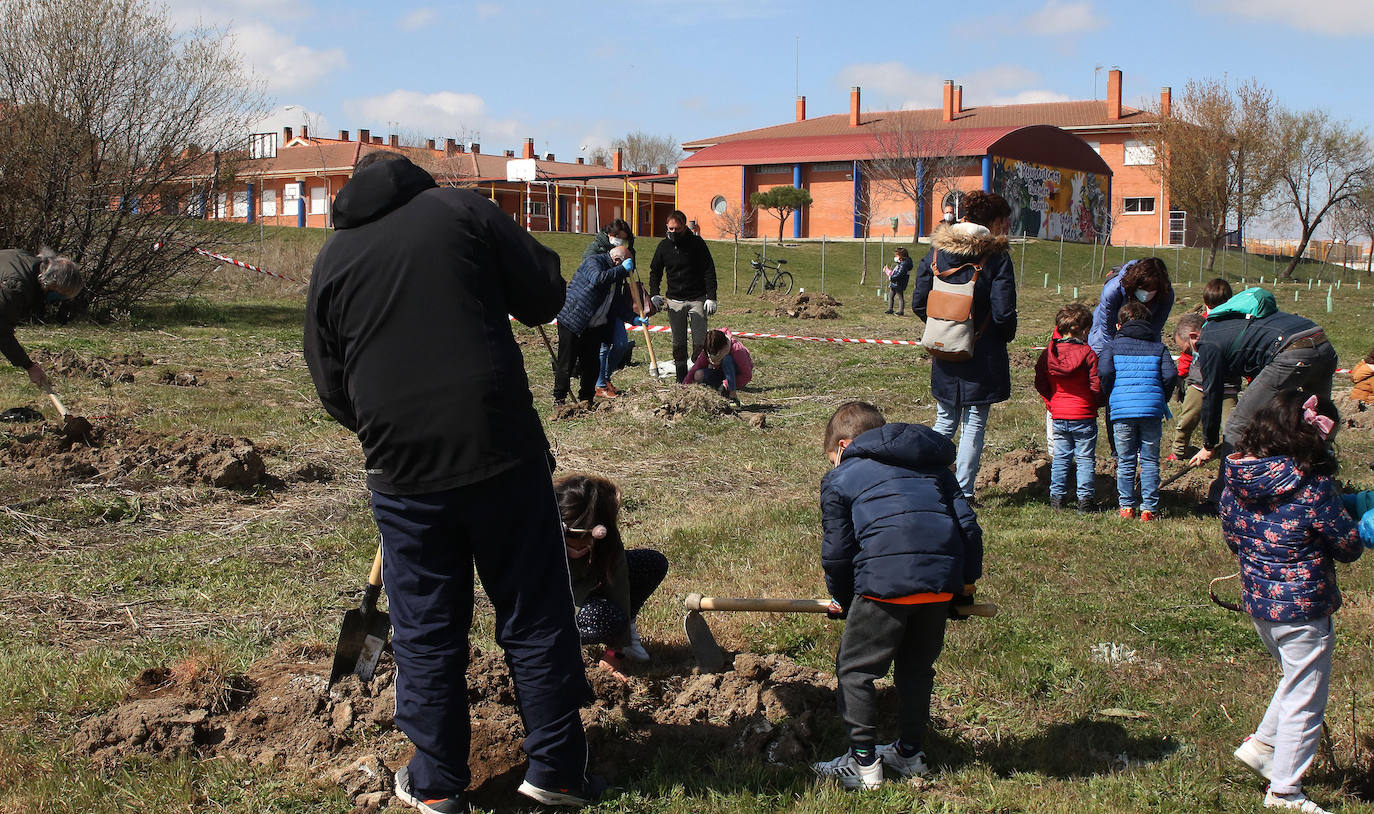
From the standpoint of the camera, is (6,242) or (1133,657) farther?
(6,242)

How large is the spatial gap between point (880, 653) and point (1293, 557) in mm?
1376

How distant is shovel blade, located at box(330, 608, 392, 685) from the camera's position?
12.7 ft

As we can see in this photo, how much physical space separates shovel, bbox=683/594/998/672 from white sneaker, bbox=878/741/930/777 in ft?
1.71

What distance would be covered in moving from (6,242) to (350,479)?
1324 centimetres

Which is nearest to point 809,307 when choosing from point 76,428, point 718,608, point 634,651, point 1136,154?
point 76,428

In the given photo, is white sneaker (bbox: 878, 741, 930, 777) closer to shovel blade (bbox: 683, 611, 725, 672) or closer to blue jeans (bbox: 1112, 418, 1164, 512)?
shovel blade (bbox: 683, 611, 725, 672)

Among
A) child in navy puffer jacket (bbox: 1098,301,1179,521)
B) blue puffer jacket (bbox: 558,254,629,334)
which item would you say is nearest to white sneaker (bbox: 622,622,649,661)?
child in navy puffer jacket (bbox: 1098,301,1179,521)

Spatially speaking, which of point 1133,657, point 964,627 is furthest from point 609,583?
point 1133,657

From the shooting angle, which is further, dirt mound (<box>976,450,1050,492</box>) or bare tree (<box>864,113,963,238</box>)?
bare tree (<box>864,113,963,238</box>)

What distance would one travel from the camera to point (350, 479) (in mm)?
7789

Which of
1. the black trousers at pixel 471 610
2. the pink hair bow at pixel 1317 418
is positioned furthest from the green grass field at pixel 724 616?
the pink hair bow at pixel 1317 418

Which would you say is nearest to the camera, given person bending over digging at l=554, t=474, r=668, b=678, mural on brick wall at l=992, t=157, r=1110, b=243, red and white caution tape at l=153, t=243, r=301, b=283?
person bending over digging at l=554, t=474, r=668, b=678

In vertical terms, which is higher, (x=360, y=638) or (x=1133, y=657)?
(x=360, y=638)

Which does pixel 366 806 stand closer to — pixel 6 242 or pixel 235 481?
pixel 235 481
